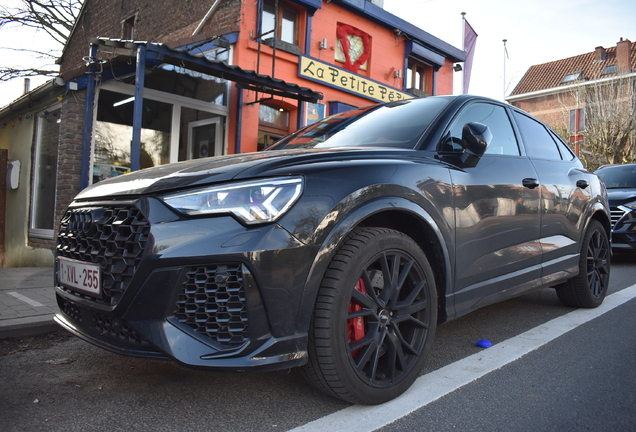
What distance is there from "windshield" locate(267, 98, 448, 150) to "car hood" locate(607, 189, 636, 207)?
6.02m

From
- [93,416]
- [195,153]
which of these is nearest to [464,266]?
[93,416]

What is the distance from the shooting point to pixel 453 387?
2.33m

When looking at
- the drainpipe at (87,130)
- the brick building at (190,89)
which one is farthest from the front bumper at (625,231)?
the drainpipe at (87,130)

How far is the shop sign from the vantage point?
10440 millimetres

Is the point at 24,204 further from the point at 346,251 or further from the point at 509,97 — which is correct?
→ the point at 509,97

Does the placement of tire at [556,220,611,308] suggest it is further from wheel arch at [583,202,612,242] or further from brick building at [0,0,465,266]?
brick building at [0,0,465,266]

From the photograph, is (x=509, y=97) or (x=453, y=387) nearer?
(x=453, y=387)

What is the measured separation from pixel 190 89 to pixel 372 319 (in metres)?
7.62

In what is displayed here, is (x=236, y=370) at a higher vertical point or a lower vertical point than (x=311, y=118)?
lower

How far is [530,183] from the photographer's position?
3.17 metres

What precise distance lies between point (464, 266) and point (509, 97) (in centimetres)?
3986

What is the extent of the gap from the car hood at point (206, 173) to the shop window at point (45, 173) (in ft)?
23.5

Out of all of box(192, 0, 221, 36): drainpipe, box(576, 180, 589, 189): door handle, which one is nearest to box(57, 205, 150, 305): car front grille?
box(576, 180, 589, 189): door handle

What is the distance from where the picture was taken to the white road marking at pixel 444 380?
195 centimetres
